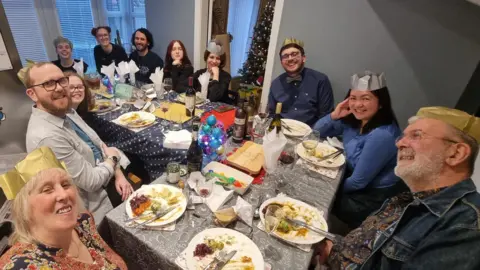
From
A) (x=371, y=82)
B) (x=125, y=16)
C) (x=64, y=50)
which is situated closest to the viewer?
(x=371, y=82)

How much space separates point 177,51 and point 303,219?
2607mm

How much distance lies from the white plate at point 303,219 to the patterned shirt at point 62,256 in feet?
2.28

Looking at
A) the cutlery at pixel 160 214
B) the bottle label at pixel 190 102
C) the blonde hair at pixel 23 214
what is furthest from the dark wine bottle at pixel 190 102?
the blonde hair at pixel 23 214

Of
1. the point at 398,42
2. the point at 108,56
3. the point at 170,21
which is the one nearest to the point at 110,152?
the point at 108,56

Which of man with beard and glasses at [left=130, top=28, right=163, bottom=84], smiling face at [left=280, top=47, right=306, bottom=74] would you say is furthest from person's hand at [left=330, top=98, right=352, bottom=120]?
man with beard and glasses at [left=130, top=28, right=163, bottom=84]

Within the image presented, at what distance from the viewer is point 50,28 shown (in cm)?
371

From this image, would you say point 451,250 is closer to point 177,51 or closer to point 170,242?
point 170,242

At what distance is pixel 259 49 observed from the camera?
4.10 meters

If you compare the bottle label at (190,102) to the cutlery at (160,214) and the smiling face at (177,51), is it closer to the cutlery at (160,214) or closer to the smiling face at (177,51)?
the cutlery at (160,214)

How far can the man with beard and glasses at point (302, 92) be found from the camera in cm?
254

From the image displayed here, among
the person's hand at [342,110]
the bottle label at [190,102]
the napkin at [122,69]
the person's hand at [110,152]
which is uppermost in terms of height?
the person's hand at [342,110]

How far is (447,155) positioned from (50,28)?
4817mm

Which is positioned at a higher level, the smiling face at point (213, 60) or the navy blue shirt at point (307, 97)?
the smiling face at point (213, 60)

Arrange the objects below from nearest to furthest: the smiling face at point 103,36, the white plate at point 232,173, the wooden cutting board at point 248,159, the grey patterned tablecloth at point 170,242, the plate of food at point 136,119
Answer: the grey patterned tablecloth at point 170,242 → the white plate at point 232,173 → the wooden cutting board at point 248,159 → the plate of food at point 136,119 → the smiling face at point 103,36
